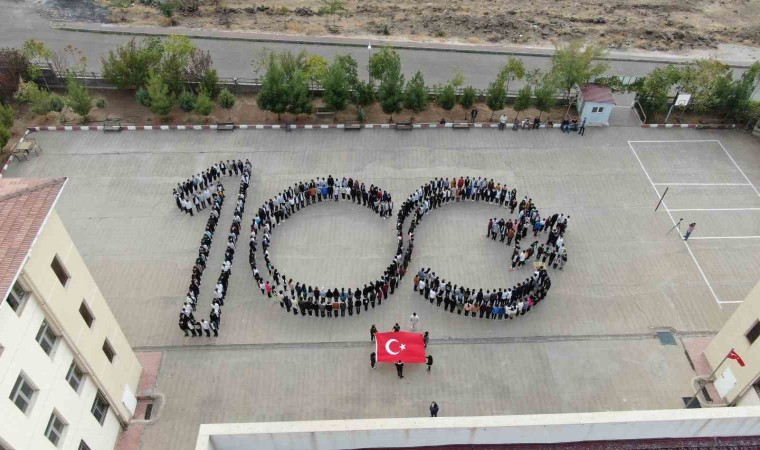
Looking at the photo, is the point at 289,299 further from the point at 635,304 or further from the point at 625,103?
the point at 625,103

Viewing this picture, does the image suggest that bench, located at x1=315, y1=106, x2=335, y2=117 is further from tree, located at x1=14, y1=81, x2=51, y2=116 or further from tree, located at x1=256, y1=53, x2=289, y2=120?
tree, located at x1=14, y1=81, x2=51, y2=116

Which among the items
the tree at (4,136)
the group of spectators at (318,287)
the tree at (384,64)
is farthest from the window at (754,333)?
the tree at (4,136)

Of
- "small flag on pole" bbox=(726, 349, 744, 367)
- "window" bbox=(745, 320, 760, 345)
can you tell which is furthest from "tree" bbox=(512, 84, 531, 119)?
"small flag on pole" bbox=(726, 349, 744, 367)

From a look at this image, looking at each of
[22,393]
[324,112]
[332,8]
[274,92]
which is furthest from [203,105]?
[22,393]

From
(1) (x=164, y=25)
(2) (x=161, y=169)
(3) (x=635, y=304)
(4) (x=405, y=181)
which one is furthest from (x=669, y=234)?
(1) (x=164, y=25)

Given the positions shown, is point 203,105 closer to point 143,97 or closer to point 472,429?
point 143,97
